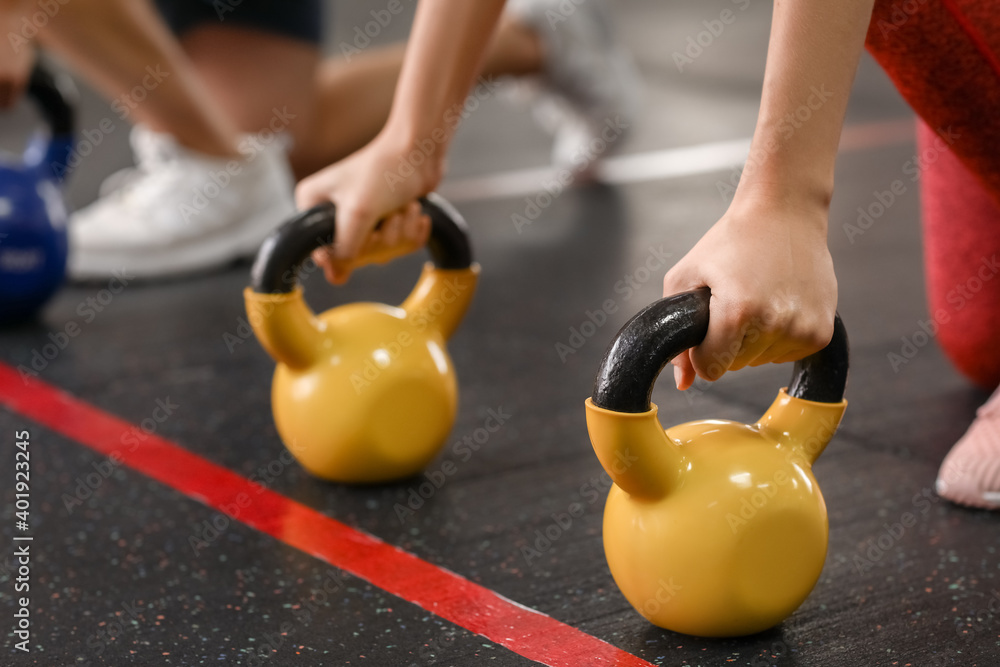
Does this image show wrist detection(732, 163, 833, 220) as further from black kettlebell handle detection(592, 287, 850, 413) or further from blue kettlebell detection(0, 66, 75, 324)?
blue kettlebell detection(0, 66, 75, 324)

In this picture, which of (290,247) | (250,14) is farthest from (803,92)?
(250,14)

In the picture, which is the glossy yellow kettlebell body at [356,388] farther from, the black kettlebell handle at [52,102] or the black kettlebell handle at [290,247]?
the black kettlebell handle at [52,102]

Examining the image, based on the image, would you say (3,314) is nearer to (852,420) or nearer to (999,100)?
(852,420)

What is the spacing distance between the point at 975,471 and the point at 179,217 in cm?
176

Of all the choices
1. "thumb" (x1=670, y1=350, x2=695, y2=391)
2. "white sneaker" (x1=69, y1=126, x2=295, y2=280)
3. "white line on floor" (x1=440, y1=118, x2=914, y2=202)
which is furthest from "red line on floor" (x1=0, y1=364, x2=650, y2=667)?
"white line on floor" (x1=440, y1=118, x2=914, y2=202)

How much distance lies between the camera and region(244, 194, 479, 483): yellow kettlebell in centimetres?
130

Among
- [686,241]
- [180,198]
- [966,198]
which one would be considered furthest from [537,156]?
[966,198]

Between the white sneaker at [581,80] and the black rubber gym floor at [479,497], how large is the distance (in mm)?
609

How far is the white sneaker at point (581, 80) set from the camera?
2.95 metres

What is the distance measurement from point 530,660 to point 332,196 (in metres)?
0.61

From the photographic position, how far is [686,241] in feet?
8.38

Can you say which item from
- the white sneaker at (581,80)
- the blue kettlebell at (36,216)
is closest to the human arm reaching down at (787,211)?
the blue kettlebell at (36,216)

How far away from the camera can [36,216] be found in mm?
2041

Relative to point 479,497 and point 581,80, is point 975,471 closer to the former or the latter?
point 479,497
